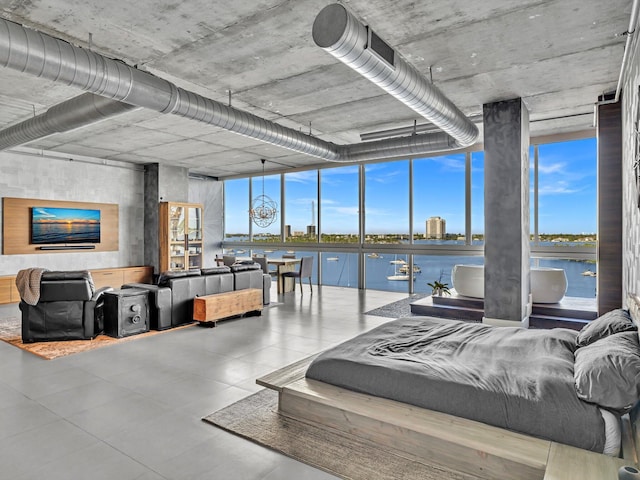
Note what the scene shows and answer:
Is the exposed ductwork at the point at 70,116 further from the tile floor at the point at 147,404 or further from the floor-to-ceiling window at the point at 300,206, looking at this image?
the floor-to-ceiling window at the point at 300,206

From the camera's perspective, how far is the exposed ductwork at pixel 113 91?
3.04 metres

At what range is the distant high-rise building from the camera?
8820 millimetres

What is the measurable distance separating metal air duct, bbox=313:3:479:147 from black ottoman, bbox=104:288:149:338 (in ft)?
13.1

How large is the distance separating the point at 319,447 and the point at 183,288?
394 cm

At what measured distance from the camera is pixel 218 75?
457cm

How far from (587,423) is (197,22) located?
12.6 ft

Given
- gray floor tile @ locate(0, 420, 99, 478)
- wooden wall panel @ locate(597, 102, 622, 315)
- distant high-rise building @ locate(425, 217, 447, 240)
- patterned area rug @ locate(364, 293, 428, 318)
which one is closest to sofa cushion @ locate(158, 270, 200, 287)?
patterned area rug @ locate(364, 293, 428, 318)

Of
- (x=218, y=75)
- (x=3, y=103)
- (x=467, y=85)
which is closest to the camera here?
(x=218, y=75)

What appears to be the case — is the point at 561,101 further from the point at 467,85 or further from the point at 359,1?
the point at 359,1

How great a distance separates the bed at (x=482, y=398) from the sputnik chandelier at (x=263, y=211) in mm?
7486

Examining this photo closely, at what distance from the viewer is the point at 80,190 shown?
29.4ft

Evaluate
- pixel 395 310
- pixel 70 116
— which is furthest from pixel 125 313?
pixel 395 310

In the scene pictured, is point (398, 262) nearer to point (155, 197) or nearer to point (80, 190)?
point (155, 197)

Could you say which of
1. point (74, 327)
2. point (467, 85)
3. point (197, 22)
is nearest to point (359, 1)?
point (197, 22)
